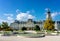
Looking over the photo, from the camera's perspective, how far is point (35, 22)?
83250mm

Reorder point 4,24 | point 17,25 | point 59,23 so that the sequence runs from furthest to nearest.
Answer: point 17,25 → point 59,23 → point 4,24

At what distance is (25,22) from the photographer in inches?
3236

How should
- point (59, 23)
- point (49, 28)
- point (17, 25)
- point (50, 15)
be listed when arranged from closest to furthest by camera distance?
point (49, 28), point (50, 15), point (59, 23), point (17, 25)

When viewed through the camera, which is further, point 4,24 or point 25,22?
point 25,22

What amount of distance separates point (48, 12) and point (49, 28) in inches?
622

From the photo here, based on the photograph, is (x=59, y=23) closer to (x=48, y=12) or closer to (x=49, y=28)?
(x=48, y=12)

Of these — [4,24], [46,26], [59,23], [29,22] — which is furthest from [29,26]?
[4,24]

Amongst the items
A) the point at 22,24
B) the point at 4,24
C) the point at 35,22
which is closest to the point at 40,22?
the point at 35,22

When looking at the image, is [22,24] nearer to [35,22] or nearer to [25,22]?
[25,22]

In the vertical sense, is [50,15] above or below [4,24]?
above

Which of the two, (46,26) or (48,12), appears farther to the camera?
(48,12)

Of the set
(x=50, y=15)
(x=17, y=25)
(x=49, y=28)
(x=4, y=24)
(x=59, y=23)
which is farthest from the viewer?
(x=17, y=25)

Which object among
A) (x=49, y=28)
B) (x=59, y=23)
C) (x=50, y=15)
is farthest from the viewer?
(x=59, y=23)

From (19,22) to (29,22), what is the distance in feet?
21.4
